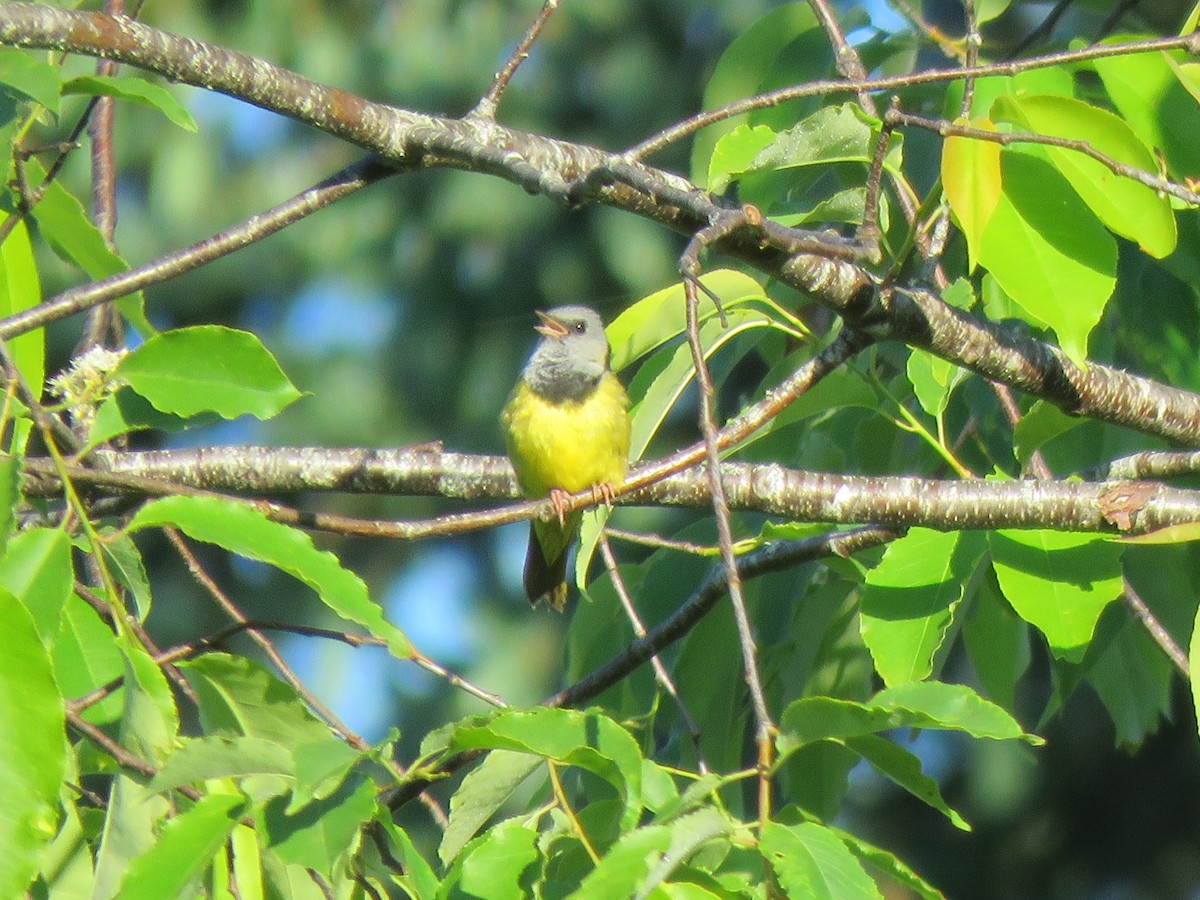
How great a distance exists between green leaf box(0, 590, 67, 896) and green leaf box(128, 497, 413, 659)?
0.27 metres

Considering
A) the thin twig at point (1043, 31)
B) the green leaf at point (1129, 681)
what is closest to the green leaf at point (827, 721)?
the green leaf at point (1129, 681)

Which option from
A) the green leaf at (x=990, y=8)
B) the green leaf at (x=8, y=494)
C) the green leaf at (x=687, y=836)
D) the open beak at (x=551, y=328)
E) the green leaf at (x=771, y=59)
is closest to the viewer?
the green leaf at (x=687, y=836)

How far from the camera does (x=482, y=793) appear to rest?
66.9 inches

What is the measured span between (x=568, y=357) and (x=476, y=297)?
16.3ft

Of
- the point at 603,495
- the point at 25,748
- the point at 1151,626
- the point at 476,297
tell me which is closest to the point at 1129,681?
the point at 1151,626

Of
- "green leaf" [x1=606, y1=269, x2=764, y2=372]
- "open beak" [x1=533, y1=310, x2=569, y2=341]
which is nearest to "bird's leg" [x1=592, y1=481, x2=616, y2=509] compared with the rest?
"green leaf" [x1=606, y1=269, x2=764, y2=372]

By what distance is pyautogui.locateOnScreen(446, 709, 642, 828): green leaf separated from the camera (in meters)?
1.39

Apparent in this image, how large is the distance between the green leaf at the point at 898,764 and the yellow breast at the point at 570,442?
2.20 m

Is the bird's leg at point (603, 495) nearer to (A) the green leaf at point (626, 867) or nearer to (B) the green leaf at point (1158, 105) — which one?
(B) the green leaf at point (1158, 105)

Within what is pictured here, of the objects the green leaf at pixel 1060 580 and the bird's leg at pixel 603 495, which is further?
the bird's leg at pixel 603 495

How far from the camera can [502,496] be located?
2838mm

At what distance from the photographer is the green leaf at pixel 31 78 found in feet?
5.47

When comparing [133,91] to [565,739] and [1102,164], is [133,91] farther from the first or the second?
[1102,164]

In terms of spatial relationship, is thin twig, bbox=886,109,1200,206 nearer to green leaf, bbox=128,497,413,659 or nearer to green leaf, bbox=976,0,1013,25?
green leaf, bbox=128,497,413,659
